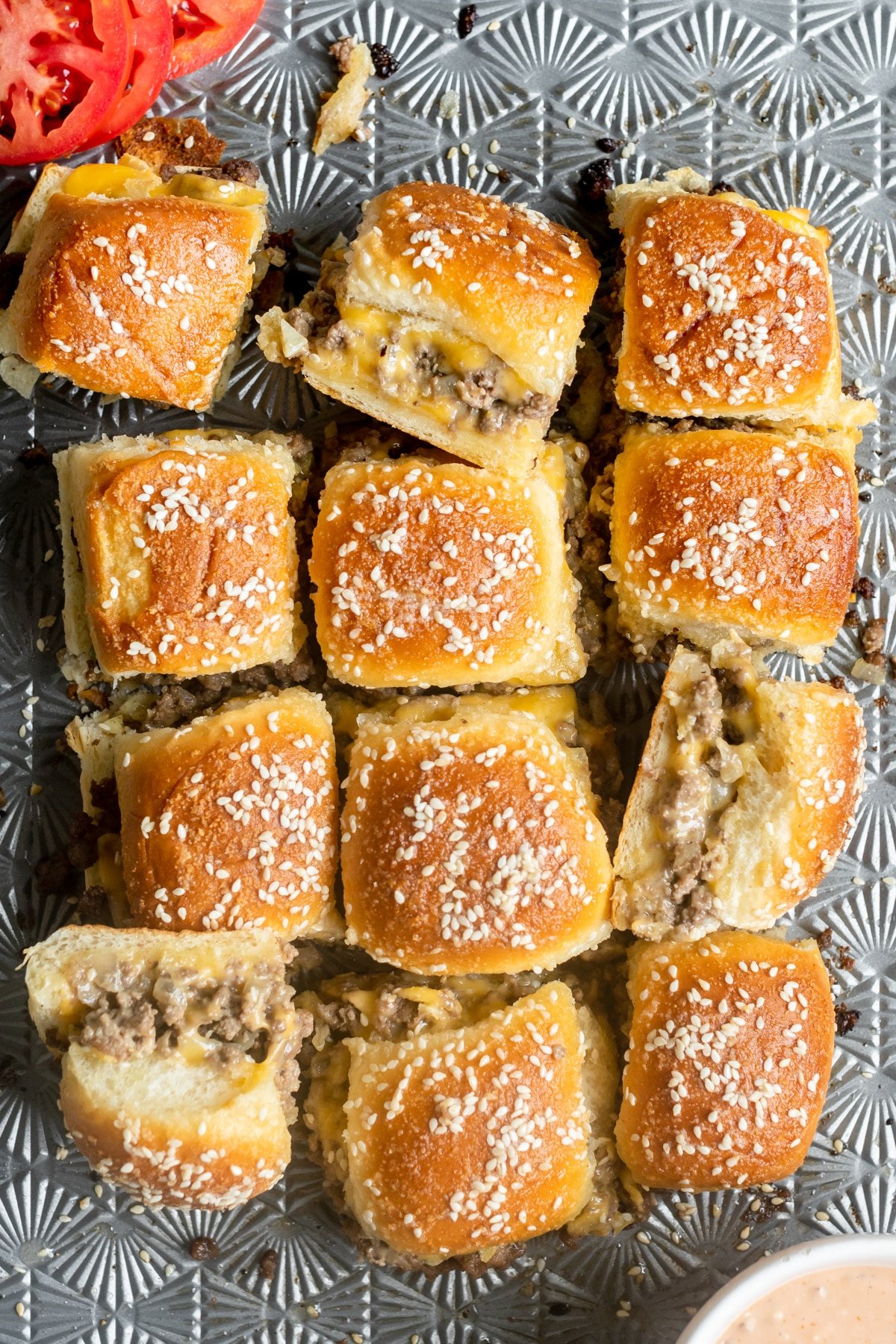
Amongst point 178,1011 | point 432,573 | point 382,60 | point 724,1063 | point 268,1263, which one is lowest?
point 268,1263

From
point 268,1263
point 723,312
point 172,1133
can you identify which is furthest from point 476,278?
point 268,1263

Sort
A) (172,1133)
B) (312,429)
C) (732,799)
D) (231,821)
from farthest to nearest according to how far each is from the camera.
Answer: (312,429), (732,799), (231,821), (172,1133)

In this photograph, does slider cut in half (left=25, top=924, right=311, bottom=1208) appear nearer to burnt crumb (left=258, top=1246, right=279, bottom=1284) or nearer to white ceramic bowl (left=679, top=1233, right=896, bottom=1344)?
burnt crumb (left=258, top=1246, right=279, bottom=1284)

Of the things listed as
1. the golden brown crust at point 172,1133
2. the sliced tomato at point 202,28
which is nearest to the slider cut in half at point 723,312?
the sliced tomato at point 202,28

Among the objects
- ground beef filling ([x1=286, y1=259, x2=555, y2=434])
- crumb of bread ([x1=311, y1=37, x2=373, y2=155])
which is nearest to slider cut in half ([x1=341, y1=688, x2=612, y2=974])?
ground beef filling ([x1=286, y1=259, x2=555, y2=434])

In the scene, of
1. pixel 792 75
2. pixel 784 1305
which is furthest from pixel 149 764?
pixel 792 75

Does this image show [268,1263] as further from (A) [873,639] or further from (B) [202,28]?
(B) [202,28]
